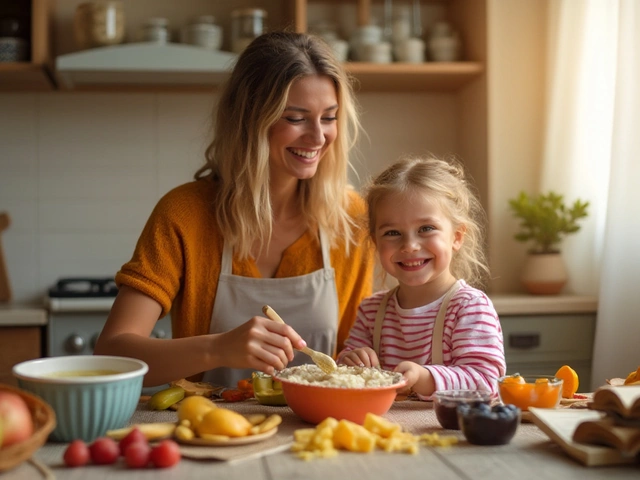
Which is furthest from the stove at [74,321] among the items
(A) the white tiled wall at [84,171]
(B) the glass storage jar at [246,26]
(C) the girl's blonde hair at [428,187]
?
(C) the girl's blonde hair at [428,187]

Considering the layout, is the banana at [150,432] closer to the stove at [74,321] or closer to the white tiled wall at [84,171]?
the stove at [74,321]

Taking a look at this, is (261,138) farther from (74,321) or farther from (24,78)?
(24,78)

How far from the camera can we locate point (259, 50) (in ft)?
6.18

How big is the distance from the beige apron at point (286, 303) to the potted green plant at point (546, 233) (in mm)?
1150

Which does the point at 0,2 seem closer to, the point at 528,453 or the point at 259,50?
the point at 259,50

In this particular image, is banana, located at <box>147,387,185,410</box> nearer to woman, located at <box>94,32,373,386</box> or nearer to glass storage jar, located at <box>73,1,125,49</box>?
woman, located at <box>94,32,373,386</box>

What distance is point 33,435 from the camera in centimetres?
97

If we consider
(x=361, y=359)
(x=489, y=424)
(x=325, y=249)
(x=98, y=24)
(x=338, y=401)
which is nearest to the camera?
(x=489, y=424)

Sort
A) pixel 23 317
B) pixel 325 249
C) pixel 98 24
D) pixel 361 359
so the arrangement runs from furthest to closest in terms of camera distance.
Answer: pixel 98 24
pixel 23 317
pixel 325 249
pixel 361 359

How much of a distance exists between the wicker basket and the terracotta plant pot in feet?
6.92

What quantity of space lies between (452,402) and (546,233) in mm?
1818

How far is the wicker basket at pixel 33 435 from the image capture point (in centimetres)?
95

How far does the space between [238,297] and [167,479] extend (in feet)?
2.96

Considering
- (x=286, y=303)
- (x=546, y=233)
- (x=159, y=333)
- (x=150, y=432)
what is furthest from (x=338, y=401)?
(x=546, y=233)
